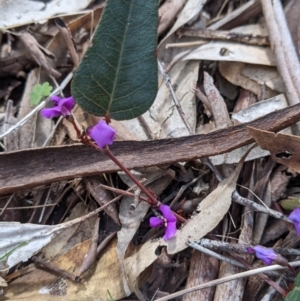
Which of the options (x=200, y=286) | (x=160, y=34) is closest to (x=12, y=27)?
(x=160, y=34)

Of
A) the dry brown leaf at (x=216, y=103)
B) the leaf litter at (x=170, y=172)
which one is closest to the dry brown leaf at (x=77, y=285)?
the leaf litter at (x=170, y=172)

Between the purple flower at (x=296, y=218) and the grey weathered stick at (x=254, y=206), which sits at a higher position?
the purple flower at (x=296, y=218)

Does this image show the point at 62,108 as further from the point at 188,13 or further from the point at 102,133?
the point at 188,13

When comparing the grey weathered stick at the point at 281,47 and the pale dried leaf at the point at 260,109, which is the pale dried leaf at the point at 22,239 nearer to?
the pale dried leaf at the point at 260,109

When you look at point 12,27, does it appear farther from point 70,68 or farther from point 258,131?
point 258,131

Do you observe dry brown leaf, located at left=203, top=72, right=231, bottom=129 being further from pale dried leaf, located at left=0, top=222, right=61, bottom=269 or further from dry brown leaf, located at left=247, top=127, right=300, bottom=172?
pale dried leaf, located at left=0, top=222, right=61, bottom=269

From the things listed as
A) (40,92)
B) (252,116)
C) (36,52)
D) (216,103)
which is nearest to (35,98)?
(40,92)

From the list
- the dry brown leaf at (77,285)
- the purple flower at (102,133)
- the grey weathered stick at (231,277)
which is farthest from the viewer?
the dry brown leaf at (77,285)

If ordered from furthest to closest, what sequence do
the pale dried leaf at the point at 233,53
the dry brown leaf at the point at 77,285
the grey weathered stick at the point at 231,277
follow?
the pale dried leaf at the point at 233,53 < the dry brown leaf at the point at 77,285 < the grey weathered stick at the point at 231,277
